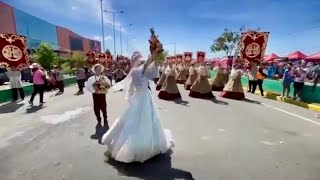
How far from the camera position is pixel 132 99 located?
19.8 feet

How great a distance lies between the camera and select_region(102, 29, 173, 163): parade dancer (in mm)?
5555

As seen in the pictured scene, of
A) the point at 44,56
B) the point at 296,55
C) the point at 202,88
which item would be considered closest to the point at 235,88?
the point at 202,88

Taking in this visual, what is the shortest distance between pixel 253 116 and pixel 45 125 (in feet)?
21.3

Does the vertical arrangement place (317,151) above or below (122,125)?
below

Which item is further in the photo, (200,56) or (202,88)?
(200,56)

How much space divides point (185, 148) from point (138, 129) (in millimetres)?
1455

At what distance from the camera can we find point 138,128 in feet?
18.7

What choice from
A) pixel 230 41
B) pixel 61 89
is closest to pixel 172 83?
pixel 61 89

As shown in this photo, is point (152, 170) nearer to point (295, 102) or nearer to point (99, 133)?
point (99, 133)

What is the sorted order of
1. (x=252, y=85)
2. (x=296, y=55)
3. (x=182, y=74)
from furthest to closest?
(x=296, y=55), (x=182, y=74), (x=252, y=85)

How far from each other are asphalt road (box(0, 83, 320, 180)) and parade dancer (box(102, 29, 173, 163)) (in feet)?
0.62

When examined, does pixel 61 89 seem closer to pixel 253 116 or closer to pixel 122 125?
pixel 253 116

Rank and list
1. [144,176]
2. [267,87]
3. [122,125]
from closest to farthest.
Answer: [144,176]
[122,125]
[267,87]

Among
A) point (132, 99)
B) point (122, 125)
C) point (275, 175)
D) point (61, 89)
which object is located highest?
point (132, 99)
